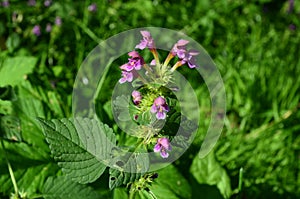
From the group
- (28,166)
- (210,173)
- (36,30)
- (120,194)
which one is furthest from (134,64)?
(36,30)

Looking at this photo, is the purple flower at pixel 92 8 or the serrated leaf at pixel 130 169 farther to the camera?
the purple flower at pixel 92 8

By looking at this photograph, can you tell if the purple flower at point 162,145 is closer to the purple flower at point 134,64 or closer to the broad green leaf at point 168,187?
the purple flower at point 134,64

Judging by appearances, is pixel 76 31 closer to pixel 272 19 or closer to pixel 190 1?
pixel 190 1

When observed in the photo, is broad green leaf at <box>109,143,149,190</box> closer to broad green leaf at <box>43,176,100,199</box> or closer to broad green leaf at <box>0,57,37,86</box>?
broad green leaf at <box>43,176,100,199</box>

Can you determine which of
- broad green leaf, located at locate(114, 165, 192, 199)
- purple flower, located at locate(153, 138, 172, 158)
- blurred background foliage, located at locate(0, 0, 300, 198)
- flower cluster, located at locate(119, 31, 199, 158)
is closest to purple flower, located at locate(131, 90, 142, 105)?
flower cluster, located at locate(119, 31, 199, 158)

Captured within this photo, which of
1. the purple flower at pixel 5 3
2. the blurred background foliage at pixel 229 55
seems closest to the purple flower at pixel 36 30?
the blurred background foliage at pixel 229 55
